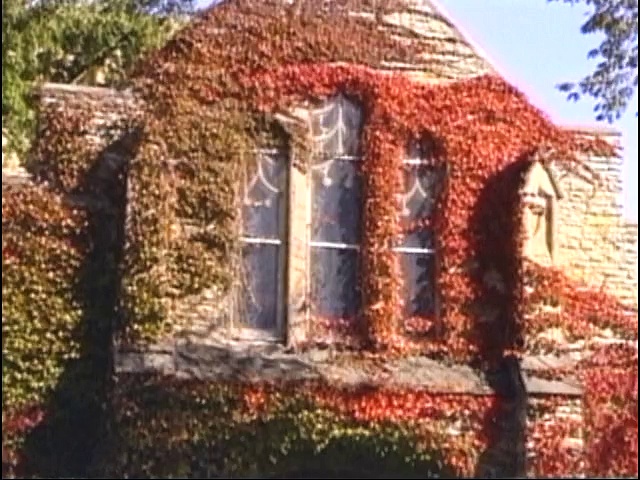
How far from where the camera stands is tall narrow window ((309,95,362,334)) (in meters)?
18.6

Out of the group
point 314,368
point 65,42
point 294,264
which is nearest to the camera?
point 314,368

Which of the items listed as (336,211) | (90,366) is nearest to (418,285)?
(336,211)

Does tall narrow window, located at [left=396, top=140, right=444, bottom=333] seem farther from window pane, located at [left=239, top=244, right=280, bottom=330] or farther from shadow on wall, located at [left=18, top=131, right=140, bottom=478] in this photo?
shadow on wall, located at [left=18, top=131, right=140, bottom=478]

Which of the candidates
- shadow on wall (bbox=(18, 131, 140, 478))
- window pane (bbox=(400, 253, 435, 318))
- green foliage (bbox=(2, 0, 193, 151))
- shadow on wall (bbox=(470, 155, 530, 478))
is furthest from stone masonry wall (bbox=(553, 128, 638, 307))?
green foliage (bbox=(2, 0, 193, 151))

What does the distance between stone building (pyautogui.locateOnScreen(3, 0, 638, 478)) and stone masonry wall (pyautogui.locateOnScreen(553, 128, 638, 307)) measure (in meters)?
0.02

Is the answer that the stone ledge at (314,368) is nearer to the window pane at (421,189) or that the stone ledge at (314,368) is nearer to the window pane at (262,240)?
the window pane at (262,240)

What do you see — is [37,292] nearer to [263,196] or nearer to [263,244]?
[263,244]

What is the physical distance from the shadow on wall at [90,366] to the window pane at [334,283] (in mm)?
2048

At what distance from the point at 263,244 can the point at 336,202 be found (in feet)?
2.96

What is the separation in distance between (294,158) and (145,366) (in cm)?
278

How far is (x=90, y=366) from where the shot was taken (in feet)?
59.6

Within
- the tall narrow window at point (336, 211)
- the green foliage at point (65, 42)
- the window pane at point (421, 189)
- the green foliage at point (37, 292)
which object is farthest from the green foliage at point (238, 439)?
the green foliage at point (65, 42)

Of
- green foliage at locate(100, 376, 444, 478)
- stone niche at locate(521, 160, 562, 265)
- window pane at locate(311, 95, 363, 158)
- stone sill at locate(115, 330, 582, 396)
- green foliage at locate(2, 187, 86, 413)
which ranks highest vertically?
window pane at locate(311, 95, 363, 158)

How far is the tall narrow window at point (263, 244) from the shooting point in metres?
18.5
